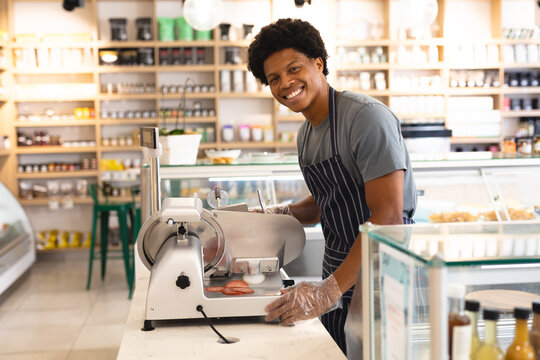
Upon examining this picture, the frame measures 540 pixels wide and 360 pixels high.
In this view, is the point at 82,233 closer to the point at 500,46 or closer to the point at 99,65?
the point at 99,65

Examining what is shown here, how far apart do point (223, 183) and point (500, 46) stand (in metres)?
5.02

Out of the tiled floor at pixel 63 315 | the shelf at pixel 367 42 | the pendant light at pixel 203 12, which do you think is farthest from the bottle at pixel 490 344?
the shelf at pixel 367 42

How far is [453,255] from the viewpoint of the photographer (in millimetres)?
1111

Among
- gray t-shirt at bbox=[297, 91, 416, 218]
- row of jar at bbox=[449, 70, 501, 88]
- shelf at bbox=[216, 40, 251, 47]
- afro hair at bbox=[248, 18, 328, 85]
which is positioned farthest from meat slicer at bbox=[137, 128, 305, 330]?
row of jar at bbox=[449, 70, 501, 88]

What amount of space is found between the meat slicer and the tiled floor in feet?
7.94

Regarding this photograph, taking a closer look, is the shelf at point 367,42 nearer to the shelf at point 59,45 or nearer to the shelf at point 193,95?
the shelf at point 193,95

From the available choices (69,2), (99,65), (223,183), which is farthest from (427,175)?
(99,65)

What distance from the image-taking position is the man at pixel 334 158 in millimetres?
1770

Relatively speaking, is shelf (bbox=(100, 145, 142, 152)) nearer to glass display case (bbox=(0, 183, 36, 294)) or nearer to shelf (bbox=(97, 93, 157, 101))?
shelf (bbox=(97, 93, 157, 101))

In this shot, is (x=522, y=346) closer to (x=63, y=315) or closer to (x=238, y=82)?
(x=63, y=315)

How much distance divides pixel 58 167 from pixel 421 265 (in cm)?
669

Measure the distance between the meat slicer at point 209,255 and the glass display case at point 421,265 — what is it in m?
0.59

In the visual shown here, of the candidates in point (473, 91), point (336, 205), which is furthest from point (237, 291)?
point (473, 91)

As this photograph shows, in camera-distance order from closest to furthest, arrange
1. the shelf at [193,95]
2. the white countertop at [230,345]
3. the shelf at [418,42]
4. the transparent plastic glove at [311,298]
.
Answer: the white countertop at [230,345]
the transparent plastic glove at [311,298]
the shelf at [193,95]
the shelf at [418,42]
